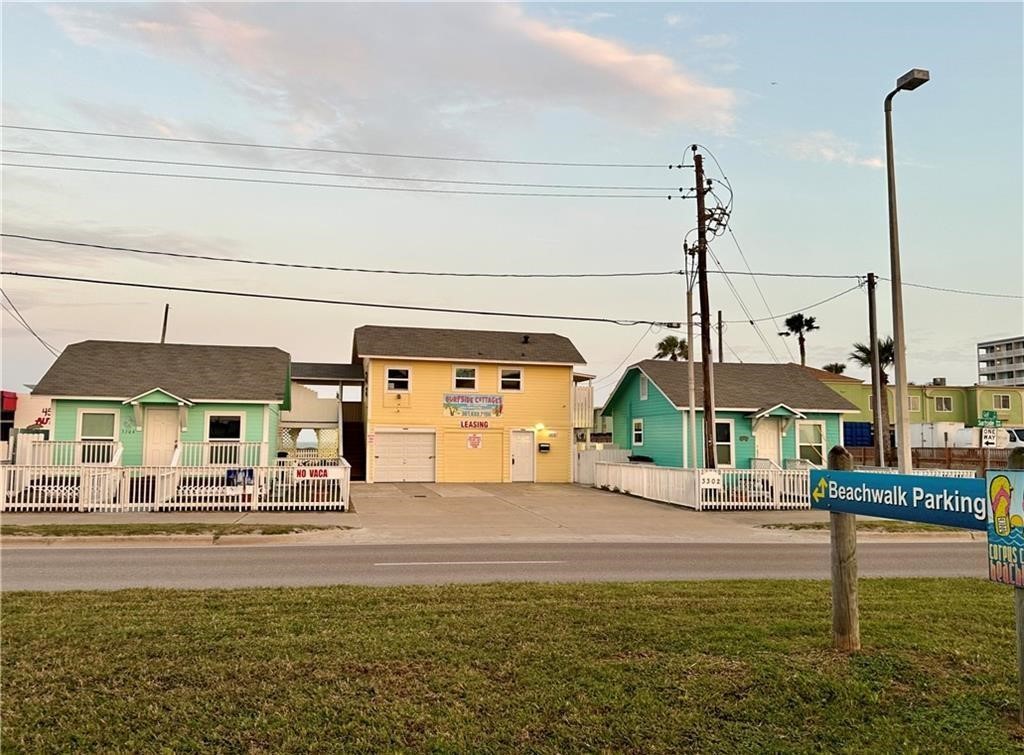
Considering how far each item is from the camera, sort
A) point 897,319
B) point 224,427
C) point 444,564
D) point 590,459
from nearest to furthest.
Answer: point 444,564 < point 897,319 < point 224,427 < point 590,459

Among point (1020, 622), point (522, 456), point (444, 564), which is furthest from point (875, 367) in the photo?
point (1020, 622)

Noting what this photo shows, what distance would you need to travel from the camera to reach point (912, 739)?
15.1ft

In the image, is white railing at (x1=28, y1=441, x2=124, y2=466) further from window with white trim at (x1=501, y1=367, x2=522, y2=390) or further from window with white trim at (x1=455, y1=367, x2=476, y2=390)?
window with white trim at (x1=501, y1=367, x2=522, y2=390)

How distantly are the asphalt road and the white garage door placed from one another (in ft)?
66.5

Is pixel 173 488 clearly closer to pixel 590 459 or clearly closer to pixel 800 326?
pixel 590 459

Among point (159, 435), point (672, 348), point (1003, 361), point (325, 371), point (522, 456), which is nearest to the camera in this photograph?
point (159, 435)

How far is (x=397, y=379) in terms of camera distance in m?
36.2

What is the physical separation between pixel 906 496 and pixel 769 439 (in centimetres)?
2900

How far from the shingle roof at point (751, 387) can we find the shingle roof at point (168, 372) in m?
15.3

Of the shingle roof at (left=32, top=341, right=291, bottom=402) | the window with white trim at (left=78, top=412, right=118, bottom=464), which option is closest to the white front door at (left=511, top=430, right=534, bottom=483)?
the shingle roof at (left=32, top=341, right=291, bottom=402)

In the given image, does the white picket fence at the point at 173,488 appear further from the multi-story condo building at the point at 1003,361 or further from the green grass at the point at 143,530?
the multi-story condo building at the point at 1003,361

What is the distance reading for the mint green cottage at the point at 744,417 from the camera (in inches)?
1283

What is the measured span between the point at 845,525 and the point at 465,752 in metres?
3.63

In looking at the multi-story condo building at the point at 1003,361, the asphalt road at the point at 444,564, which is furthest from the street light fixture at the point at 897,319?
the multi-story condo building at the point at 1003,361
